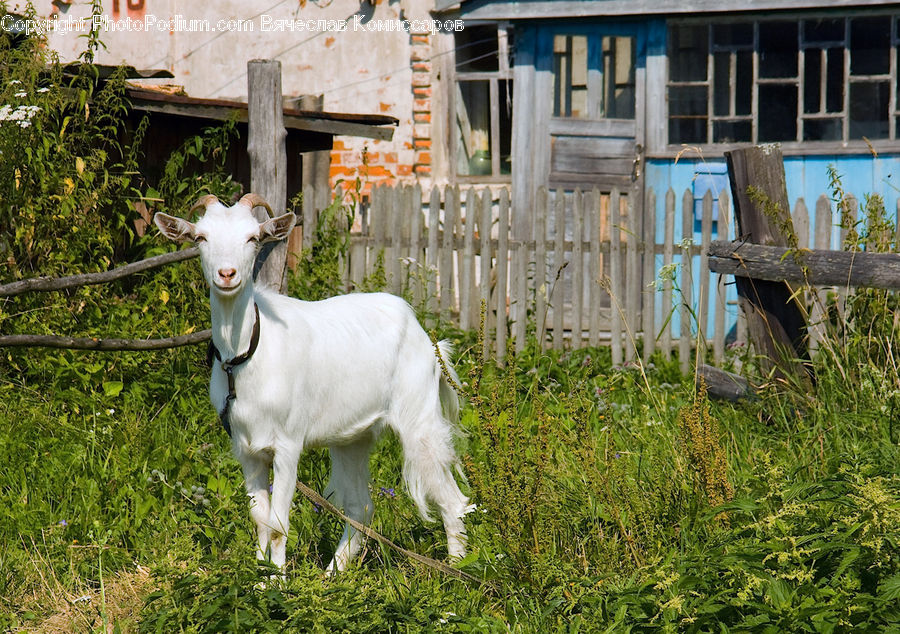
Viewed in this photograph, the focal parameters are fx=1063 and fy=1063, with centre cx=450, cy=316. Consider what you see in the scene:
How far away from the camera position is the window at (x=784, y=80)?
33.5ft

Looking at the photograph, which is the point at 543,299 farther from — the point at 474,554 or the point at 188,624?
the point at 188,624

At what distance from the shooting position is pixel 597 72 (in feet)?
35.2

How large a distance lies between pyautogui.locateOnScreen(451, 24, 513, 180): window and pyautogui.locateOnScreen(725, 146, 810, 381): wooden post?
Result: 27.1 feet

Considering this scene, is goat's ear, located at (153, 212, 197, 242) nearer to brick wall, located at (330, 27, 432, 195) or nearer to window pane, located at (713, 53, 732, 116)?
window pane, located at (713, 53, 732, 116)

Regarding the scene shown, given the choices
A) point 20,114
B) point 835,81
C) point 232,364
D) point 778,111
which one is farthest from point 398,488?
point 835,81

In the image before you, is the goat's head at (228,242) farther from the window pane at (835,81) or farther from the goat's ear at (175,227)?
the window pane at (835,81)

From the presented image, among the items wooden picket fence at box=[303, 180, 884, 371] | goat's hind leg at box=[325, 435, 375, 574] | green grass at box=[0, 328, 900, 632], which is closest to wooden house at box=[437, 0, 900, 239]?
wooden picket fence at box=[303, 180, 884, 371]

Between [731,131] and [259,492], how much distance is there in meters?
7.67

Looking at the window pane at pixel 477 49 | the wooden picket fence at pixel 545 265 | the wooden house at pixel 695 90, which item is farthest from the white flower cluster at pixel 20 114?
the window pane at pixel 477 49

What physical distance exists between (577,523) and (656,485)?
0.36 meters

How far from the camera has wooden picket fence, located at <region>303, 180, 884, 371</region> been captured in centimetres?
890

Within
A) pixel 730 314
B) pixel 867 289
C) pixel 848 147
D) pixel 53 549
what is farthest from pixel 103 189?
pixel 848 147

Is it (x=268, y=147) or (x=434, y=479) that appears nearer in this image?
(x=434, y=479)

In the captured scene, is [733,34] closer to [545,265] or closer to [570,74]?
[570,74]
